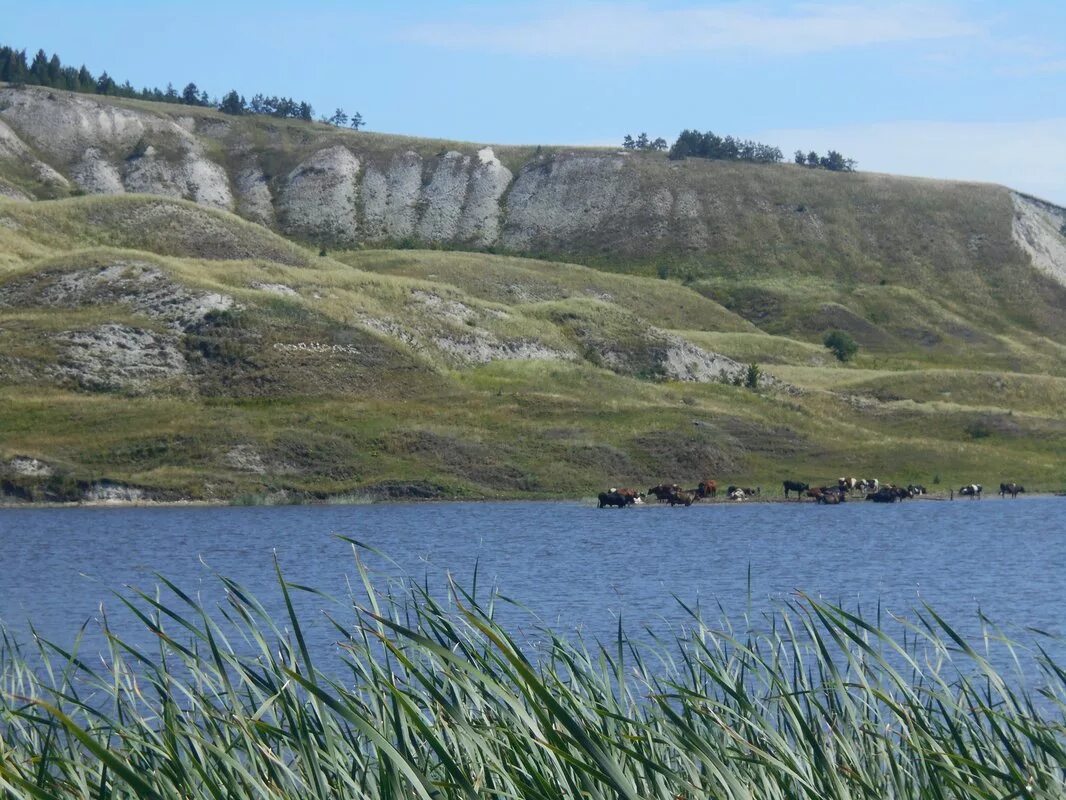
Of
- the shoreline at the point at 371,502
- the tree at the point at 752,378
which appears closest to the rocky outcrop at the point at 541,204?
the tree at the point at 752,378

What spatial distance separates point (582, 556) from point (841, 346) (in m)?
A: 95.7

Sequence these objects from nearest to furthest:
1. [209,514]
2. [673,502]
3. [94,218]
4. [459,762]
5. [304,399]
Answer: [459,762]
[209,514]
[673,502]
[304,399]
[94,218]

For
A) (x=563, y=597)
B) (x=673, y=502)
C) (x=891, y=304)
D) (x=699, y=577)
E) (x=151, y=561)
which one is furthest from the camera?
(x=891, y=304)

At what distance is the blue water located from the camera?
33906 millimetres

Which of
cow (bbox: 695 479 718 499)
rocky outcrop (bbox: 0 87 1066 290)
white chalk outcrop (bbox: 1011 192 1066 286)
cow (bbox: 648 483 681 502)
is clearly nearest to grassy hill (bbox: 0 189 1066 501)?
cow (bbox: 648 483 681 502)

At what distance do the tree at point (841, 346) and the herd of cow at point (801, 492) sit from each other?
5631cm

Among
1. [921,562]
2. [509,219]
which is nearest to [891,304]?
[509,219]

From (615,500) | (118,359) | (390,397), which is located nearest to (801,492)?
(615,500)

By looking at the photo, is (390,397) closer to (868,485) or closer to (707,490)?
(707,490)

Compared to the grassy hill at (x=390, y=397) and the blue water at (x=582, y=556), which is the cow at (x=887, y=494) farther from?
the grassy hill at (x=390, y=397)

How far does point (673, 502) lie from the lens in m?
73.8

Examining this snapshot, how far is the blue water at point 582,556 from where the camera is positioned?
33906mm

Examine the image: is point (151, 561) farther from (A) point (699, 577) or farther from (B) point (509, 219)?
(B) point (509, 219)

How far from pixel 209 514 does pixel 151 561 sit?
848 inches
